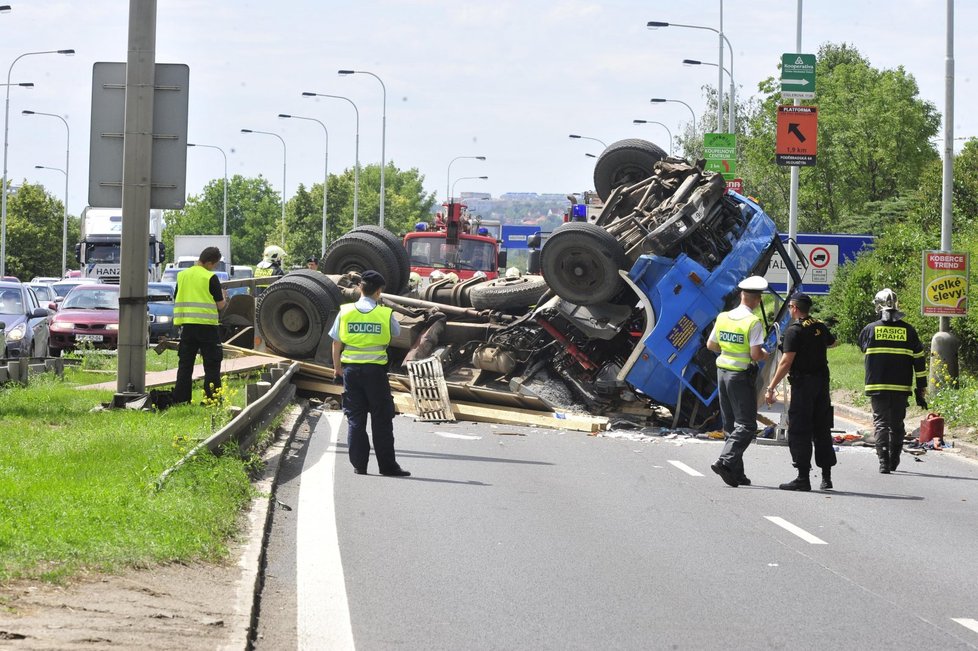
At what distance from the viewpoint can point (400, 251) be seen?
22.4 meters

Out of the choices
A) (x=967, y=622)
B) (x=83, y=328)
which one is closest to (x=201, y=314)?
(x=967, y=622)

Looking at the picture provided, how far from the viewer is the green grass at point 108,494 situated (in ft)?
24.1

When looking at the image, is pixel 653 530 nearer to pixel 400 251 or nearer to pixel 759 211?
pixel 759 211

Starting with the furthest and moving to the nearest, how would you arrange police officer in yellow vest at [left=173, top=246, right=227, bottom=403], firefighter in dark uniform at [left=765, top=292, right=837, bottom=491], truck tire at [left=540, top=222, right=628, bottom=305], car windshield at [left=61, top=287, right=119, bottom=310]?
car windshield at [left=61, top=287, right=119, bottom=310]
truck tire at [left=540, top=222, right=628, bottom=305]
police officer in yellow vest at [left=173, top=246, right=227, bottom=403]
firefighter in dark uniform at [left=765, top=292, right=837, bottom=491]

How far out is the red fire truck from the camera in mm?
30639

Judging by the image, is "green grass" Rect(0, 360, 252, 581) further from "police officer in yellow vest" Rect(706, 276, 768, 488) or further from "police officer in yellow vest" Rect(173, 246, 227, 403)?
"police officer in yellow vest" Rect(706, 276, 768, 488)

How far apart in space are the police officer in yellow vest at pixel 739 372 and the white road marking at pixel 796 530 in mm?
1618

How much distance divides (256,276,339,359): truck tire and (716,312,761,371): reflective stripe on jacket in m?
8.60

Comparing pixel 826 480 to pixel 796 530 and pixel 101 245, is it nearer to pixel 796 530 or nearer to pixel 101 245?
pixel 796 530

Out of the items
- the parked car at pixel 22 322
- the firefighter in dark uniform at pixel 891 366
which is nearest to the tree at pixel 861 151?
the parked car at pixel 22 322

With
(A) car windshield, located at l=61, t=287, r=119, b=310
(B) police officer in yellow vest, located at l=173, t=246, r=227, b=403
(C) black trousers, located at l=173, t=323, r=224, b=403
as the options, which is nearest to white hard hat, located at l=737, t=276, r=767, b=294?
(B) police officer in yellow vest, located at l=173, t=246, r=227, b=403

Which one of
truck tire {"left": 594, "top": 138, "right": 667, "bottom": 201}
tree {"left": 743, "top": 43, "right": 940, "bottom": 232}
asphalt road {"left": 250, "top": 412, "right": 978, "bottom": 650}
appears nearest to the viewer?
asphalt road {"left": 250, "top": 412, "right": 978, "bottom": 650}

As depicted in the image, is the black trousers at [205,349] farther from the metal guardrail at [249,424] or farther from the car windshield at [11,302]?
the car windshield at [11,302]

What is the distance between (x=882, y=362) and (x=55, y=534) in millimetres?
8878
